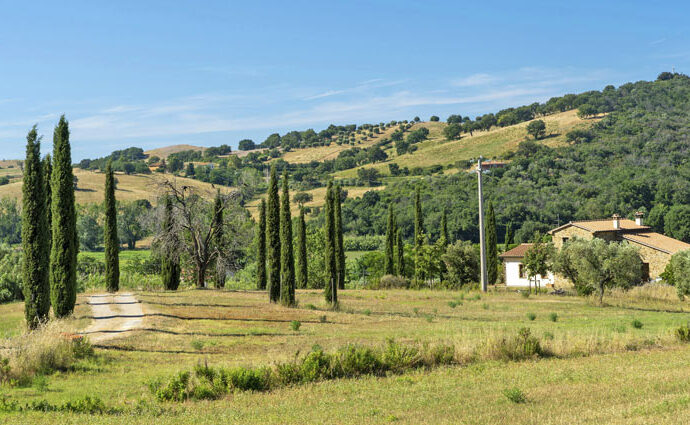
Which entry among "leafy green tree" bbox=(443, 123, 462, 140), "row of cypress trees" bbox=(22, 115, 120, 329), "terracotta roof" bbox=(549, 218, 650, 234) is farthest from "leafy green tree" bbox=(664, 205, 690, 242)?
"leafy green tree" bbox=(443, 123, 462, 140)

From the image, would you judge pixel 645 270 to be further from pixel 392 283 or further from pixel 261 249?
pixel 261 249

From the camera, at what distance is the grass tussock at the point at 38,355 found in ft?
44.7

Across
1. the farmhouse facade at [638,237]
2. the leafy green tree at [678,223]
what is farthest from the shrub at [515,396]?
the leafy green tree at [678,223]

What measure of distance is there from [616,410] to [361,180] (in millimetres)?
120485

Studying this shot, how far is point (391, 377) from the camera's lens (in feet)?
45.7

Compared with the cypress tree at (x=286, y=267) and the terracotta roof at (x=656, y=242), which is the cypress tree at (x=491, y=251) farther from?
the cypress tree at (x=286, y=267)

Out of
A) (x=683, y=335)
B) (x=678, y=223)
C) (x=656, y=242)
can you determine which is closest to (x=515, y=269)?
(x=656, y=242)

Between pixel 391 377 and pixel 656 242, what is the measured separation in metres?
44.2

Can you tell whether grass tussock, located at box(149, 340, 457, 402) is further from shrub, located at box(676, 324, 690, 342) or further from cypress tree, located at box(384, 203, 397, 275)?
cypress tree, located at box(384, 203, 397, 275)

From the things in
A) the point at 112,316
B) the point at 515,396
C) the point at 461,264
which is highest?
the point at 515,396

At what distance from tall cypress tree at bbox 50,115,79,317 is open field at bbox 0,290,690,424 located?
327cm

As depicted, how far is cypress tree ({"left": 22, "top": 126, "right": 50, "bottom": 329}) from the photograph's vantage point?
20.6 metres

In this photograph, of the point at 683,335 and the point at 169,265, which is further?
the point at 169,265

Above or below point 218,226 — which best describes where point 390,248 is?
below
